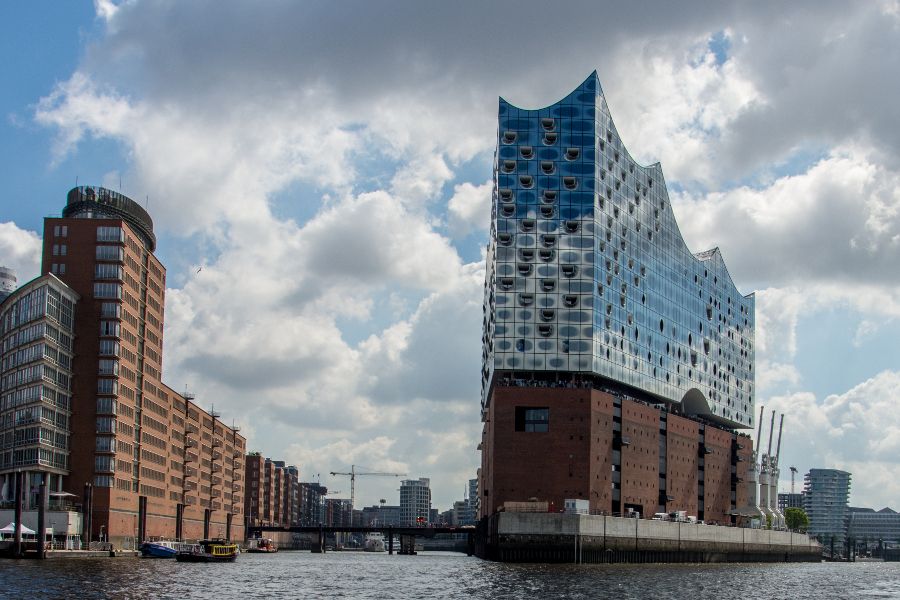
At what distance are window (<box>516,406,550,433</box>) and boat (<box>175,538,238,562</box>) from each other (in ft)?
138

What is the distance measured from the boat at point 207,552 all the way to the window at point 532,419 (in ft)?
138

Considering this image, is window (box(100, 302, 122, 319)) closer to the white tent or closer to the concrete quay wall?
the white tent

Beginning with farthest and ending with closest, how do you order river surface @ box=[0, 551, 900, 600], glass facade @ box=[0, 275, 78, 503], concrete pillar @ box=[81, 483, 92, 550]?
glass facade @ box=[0, 275, 78, 503], concrete pillar @ box=[81, 483, 92, 550], river surface @ box=[0, 551, 900, 600]

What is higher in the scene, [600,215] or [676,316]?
[600,215]

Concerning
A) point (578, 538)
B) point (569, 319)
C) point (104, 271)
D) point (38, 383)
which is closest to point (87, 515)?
point (38, 383)

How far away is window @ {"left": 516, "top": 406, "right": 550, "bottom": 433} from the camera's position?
158m

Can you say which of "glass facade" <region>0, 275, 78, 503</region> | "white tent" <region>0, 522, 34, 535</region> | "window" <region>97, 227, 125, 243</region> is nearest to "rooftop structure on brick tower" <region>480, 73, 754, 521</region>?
"window" <region>97, 227, 125, 243</region>

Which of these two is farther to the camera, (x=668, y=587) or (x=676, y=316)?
(x=676, y=316)

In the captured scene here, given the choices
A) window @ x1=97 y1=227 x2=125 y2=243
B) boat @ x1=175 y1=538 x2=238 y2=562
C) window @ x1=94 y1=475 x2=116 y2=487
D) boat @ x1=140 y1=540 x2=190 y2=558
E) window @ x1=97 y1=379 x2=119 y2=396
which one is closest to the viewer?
Answer: boat @ x1=175 y1=538 x2=238 y2=562

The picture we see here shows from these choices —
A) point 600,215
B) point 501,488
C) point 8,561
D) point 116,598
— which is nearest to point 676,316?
point 600,215

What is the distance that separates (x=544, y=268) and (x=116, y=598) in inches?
3903

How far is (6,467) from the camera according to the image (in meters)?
154

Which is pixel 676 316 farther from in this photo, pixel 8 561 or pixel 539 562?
pixel 8 561

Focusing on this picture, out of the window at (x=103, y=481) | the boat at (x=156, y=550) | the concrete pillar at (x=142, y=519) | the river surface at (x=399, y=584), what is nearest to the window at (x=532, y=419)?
the river surface at (x=399, y=584)
